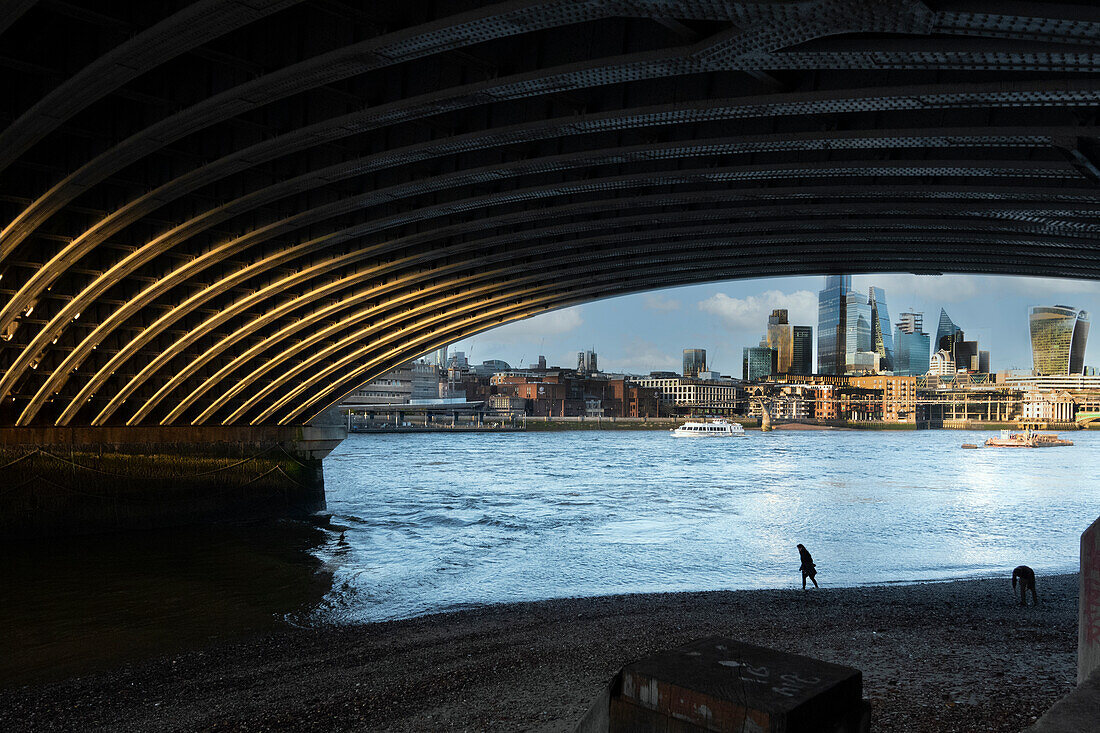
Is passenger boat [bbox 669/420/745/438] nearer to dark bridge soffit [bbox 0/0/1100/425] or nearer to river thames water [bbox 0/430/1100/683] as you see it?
river thames water [bbox 0/430/1100/683]

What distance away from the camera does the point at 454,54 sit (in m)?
11.1

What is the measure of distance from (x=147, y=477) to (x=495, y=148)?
21.4 m

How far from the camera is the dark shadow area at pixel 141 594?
1498 centimetres

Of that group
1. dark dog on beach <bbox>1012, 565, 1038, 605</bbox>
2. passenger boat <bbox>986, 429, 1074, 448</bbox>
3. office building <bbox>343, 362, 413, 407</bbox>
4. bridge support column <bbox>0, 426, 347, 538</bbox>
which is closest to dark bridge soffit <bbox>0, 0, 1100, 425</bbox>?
bridge support column <bbox>0, 426, 347, 538</bbox>

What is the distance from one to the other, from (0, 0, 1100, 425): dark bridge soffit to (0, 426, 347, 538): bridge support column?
4.85ft

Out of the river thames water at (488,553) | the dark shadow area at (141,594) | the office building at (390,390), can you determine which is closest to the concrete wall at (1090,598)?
the river thames water at (488,553)

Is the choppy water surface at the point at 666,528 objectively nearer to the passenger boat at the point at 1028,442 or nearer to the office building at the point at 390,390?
the passenger boat at the point at 1028,442

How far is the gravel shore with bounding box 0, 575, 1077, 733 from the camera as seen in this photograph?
878cm

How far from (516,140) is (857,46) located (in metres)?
5.81

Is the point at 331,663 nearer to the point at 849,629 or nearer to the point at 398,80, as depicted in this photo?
the point at 849,629

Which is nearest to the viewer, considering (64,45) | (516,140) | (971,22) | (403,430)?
(971,22)

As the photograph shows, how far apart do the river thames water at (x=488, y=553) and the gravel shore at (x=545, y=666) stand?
2.67 meters

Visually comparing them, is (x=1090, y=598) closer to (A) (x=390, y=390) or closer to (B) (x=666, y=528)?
(B) (x=666, y=528)

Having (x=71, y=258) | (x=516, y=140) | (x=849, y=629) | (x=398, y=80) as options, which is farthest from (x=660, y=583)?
(x=71, y=258)
